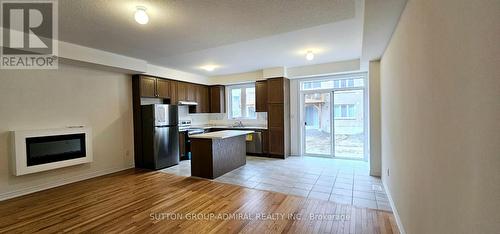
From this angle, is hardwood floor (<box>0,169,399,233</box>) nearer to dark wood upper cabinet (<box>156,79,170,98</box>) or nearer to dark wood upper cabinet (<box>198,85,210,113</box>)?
dark wood upper cabinet (<box>156,79,170,98</box>)

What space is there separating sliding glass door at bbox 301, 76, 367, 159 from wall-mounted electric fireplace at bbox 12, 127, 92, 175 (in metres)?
5.05

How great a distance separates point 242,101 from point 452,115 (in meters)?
→ 6.04

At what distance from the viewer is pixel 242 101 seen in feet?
22.9

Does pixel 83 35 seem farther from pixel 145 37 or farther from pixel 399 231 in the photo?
pixel 399 231

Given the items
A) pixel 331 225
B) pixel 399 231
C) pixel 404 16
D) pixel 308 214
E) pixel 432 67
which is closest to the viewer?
pixel 432 67

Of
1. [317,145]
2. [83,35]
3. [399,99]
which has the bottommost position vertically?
[317,145]

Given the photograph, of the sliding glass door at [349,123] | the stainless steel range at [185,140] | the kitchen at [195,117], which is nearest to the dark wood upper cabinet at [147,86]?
the kitchen at [195,117]

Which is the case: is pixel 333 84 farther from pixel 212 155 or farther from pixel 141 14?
pixel 141 14

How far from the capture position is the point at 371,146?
162 inches

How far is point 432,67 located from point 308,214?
199cm

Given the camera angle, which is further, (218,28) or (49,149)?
(49,149)

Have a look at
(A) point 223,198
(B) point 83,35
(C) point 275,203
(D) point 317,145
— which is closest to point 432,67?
(C) point 275,203

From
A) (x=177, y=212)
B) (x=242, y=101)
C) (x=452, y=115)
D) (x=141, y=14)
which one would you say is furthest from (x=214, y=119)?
(x=452, y=115)

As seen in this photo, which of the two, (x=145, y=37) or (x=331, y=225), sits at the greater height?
(x=145, y=37)
